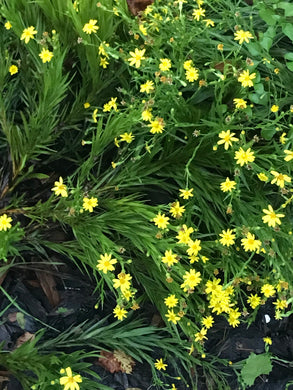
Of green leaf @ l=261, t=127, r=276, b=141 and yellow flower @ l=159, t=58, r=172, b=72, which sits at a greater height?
yellow flower @ l=159, t=58, r=172, b=72

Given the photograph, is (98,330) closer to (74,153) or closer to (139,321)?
(139,321)

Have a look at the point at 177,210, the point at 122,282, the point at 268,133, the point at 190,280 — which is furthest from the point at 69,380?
the point at 268,133

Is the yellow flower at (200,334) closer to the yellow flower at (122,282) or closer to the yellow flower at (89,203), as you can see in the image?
the yellow flower at (122,282)

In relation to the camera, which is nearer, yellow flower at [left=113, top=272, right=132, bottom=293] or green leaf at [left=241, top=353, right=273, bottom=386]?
yellow flower at [left=113, top=272, right=132, bottom=293]

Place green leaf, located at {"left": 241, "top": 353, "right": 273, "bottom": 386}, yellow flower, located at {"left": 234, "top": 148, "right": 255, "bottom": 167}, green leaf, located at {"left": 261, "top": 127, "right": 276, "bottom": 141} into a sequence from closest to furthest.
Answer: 1. yellow flower, located at {"left": 234, "top": 148, "right": 255, "bottom": 167}
2. green leaf, located at {"left": 261, "top": 127, "right": 276, "bottom": 141}
3. green leaf, located at {"left": 241, "top": 353, "right": 273, "bottom": 386}

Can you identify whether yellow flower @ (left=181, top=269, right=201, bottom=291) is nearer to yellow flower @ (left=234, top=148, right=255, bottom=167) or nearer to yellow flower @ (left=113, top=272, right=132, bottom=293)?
yellow flower @ (left=113, top=272, right=132, bottom=293)

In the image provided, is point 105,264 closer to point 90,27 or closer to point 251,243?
point 251,243

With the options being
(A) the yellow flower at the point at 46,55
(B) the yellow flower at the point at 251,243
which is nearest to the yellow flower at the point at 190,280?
(B) the yellow flower at the point at 251,243

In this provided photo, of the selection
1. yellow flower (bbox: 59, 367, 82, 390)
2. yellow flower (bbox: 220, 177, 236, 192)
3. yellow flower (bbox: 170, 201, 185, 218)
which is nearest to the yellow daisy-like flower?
yellow flower (bbox: 220, 177, 236, 192)

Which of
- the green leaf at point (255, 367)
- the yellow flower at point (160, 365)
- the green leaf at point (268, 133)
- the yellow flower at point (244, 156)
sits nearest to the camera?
the yellow flower at point (244, 156)
